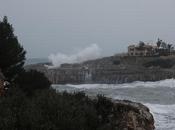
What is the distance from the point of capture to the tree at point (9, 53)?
726 inches

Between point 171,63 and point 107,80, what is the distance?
56.2ft

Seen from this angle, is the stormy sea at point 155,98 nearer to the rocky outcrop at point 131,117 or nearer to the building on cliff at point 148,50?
the rocky outcrop at point 131,117

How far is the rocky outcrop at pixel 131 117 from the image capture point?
1014cm

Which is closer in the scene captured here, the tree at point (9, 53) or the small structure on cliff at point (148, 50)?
the tree at point (9, 53)

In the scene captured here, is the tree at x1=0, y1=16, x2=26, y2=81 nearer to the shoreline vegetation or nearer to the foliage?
the foliage

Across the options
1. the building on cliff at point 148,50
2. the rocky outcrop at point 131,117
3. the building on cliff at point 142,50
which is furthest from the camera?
the building on cliff at point 142,50

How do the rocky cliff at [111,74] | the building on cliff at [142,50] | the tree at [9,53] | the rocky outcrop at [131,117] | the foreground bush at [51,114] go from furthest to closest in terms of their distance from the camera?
the building on cliff at [142,50]
the rocky cliff at [111,74]
the tree at [9,53]
the rocky outcrop at [131,117]
the foreground bush at [51,114]

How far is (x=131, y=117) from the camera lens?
33.9ft

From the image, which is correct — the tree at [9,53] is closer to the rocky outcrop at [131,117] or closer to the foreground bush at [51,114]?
the rocky outcrop at [131,117]

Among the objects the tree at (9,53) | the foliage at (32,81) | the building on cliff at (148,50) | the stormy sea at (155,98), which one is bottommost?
the stormy sea at (155,98)

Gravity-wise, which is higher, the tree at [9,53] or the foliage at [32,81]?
the tree at [9,53]

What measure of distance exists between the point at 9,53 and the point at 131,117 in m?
9.31

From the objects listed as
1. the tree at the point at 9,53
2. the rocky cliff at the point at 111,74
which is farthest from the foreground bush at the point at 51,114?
the rocky cliff at the point at 111,74

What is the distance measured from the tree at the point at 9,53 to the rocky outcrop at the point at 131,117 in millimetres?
7354
